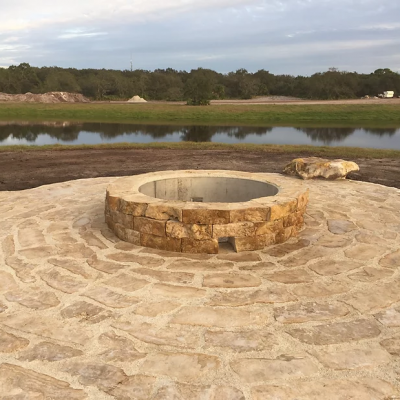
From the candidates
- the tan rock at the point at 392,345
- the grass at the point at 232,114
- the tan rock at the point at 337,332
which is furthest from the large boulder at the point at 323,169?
the grass at the point at 232,114

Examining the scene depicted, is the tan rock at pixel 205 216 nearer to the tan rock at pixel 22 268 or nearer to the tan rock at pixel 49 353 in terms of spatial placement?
the tan rock at pixel 22 268

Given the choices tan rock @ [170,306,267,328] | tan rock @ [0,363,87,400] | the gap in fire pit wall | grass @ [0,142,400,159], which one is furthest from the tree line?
tan rock @ [0,363,87,400]

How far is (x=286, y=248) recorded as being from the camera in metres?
4.47

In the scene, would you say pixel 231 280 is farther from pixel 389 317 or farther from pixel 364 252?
pixel 364 252

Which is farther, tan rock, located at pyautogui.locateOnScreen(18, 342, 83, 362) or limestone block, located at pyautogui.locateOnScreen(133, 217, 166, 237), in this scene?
limestone block, located at pyautogui.locateOnScreen(133, 217, 166, 237)

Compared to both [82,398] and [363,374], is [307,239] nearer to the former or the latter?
[363,374]

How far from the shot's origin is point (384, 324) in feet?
10.0

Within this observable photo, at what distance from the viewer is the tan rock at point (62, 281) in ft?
11.7

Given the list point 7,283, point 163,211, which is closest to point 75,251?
point 7,283

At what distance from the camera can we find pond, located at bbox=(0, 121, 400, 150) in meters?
19.0

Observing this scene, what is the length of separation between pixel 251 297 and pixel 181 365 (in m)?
1.03

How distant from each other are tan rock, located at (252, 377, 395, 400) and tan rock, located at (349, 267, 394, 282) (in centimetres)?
143

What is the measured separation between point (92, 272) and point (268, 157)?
842 centimetres

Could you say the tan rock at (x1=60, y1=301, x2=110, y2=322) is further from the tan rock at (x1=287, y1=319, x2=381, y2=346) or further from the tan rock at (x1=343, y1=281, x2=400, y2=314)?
the tan rock at (x1=343, y1=281, x2=400, y2=314)
